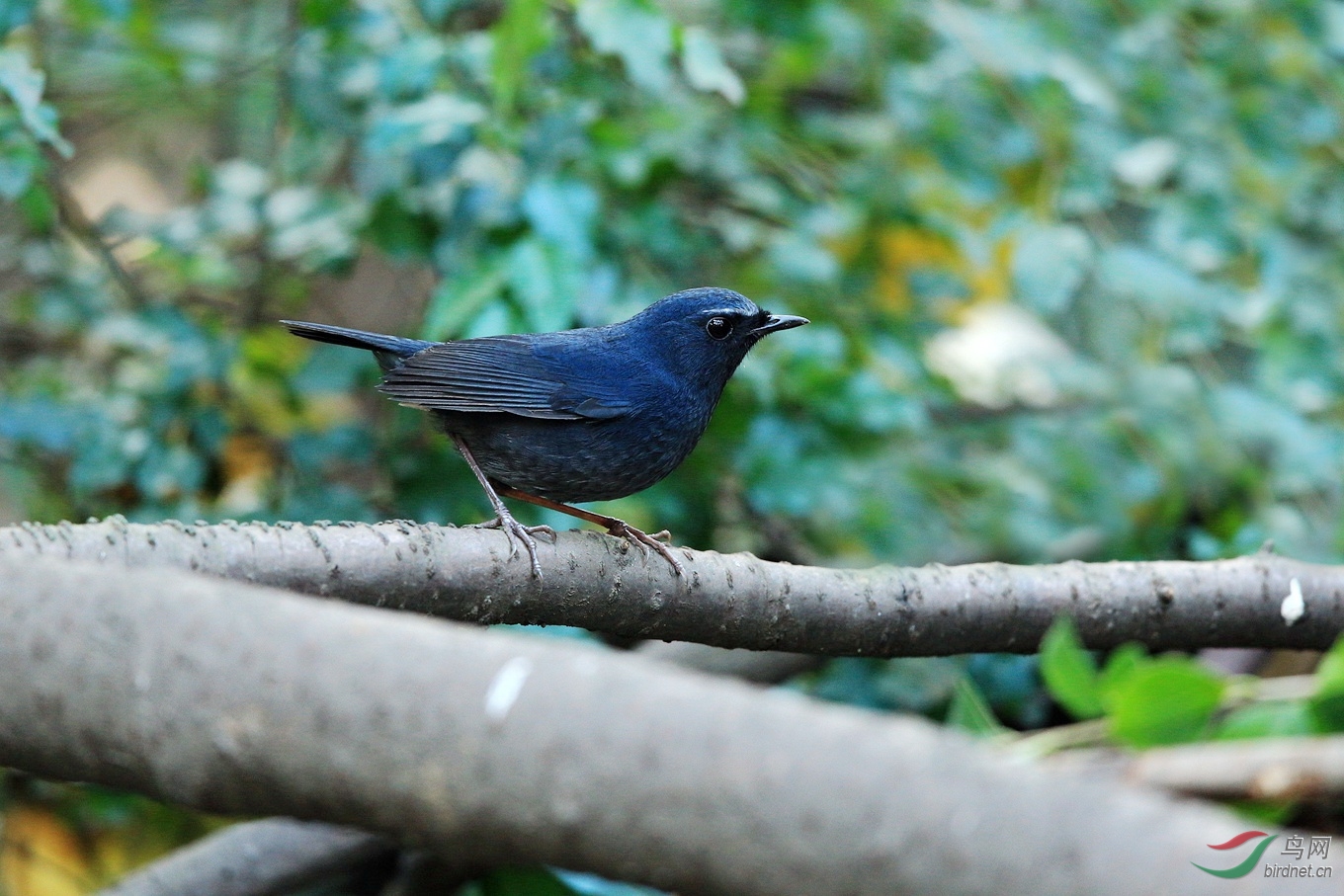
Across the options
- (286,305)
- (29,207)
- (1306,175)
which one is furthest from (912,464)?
(29,207)

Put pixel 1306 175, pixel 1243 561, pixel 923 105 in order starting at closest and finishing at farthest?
pixel 1243 561
pixel 923 105
pixel 1306 175

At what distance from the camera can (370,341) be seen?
358cm

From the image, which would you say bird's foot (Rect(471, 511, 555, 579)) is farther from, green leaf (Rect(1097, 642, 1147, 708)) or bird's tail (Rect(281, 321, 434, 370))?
green leaf (Rect(1097, 642, 1147, 708))

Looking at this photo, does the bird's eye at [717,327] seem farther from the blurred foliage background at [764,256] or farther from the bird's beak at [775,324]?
the blurred foliage background at [764,256]

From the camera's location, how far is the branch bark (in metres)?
1.10

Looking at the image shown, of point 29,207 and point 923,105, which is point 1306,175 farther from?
point 29,207

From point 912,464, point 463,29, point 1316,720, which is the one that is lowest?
point 912,464

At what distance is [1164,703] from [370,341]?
270cm

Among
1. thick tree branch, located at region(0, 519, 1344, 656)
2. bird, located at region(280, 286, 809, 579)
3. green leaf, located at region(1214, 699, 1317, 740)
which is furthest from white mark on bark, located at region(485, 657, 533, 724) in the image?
bird, located at region(280, 286, 809, 579)

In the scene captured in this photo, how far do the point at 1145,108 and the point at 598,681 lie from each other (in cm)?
428

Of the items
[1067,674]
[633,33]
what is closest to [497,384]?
[633,33]

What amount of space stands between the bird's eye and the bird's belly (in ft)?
1.21

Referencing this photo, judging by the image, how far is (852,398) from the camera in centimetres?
416

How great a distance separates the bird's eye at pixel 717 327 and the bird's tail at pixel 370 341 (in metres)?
0.85
